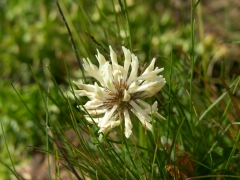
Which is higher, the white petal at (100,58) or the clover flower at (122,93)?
the white petal at (100,58)

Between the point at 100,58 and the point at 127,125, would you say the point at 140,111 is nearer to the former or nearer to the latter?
the point at 127,125

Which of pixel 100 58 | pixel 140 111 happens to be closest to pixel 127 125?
pixel 140 111

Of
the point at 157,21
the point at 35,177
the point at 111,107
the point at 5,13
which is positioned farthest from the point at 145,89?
the point at 5,13

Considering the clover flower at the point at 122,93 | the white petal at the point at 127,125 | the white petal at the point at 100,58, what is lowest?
the white petal at the point at 127,125

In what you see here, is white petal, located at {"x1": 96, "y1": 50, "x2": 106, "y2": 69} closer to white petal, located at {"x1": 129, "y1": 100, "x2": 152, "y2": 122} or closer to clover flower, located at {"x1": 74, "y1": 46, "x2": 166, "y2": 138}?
clover flower, located at {"x1": 74, "y1": 46, "x2": 166, "y2": 138}

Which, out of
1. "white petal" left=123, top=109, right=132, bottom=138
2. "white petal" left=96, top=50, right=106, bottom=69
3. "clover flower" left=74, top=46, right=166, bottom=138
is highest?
"white petal" left=96, top=50, right=106, bottom=69

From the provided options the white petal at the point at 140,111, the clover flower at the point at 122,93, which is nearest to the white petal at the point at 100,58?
the clover flower at the point at 122,93

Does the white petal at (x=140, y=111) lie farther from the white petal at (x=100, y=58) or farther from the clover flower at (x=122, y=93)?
the white petal at (x=100, y=58)

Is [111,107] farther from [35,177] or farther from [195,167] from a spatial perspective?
[35,177]

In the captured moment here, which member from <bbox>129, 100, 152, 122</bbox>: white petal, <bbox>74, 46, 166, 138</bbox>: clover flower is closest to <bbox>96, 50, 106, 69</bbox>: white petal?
<bbox>74, 46, 166, 138</bbox>: clover flower
